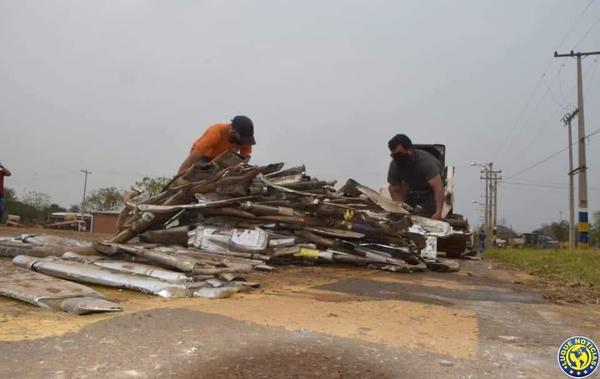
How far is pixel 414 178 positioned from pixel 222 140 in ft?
9.90

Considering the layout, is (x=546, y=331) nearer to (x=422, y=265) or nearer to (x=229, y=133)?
(x=422, y=265)

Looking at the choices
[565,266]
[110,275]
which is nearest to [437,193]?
[565,266]

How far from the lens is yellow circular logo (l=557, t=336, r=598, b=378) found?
2.62m

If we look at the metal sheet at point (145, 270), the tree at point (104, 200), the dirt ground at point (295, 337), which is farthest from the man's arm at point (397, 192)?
the tree at point (104, 200)

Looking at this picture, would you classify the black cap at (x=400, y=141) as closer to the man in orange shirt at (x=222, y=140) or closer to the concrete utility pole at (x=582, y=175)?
the man in orange shirt at (x=222, y=140)

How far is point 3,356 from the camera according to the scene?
2572 millimetres

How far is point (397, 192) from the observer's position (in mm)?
→ 8734

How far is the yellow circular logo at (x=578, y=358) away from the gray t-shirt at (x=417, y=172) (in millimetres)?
5509

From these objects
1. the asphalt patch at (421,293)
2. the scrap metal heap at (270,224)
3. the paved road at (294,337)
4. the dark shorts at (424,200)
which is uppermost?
the dark shorts at (424,200)

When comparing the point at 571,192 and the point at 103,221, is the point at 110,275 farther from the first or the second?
the point at 103,221

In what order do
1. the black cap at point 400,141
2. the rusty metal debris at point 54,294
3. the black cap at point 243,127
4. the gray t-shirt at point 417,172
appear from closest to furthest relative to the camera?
the rusty metal debris at point 54,294, the black cap at point 243,127, the black cap at point 400,141, the gray t-shirt at point 417,172

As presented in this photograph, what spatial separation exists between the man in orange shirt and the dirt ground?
3381 mm

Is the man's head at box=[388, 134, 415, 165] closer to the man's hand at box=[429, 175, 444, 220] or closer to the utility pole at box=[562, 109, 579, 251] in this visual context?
the man's hand at box=[429, 175, 444, 220]

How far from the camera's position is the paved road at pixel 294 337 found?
253 cm
